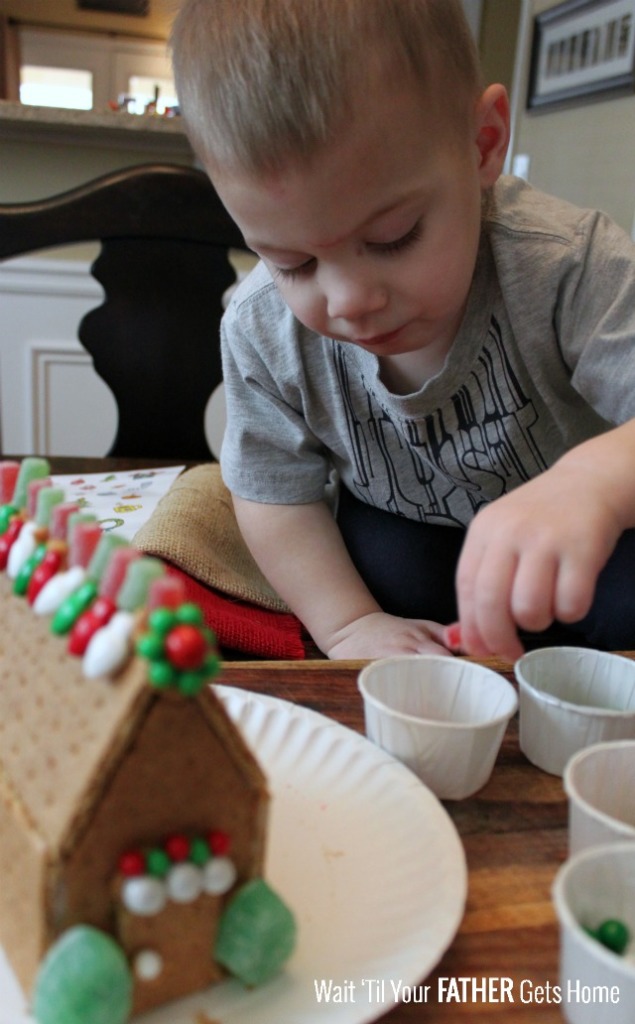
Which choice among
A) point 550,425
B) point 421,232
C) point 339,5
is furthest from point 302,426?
point 339,5

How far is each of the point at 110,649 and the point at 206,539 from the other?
656 mm

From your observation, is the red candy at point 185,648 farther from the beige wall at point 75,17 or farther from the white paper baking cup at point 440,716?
the beige wall at point 75,17

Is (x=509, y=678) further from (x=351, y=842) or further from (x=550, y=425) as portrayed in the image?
(x=550, y=425)

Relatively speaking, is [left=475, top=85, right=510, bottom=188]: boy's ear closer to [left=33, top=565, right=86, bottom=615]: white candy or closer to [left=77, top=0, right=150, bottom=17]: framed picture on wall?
[left=33, top=565, right=86, bottom=615]: white candy

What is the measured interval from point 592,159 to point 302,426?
5.31ft

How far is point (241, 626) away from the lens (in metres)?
0.82

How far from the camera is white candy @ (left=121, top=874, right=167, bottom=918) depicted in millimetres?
336

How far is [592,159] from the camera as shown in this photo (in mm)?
2291

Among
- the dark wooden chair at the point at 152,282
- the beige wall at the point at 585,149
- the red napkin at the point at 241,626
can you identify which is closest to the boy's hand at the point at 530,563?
the red napkin at the point at 241,626

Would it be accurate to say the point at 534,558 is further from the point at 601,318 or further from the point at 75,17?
the point at 75,17

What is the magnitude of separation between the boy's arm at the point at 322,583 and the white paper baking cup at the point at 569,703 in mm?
216

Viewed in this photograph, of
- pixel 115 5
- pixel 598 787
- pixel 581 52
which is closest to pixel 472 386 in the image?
pixel 598 787

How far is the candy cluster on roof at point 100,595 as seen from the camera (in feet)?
1.06

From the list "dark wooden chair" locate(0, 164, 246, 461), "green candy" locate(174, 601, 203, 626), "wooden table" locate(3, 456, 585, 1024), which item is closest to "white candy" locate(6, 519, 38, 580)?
"green candy" locate(174, 601, 203, 626)
